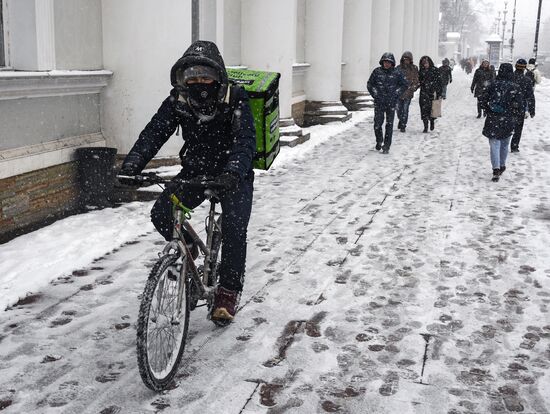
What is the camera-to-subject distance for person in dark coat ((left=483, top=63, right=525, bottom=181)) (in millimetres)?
10219

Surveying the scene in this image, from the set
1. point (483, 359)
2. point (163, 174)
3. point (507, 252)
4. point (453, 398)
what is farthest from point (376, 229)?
point (453, 398)

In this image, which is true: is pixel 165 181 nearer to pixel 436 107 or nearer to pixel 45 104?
pixel 45 104

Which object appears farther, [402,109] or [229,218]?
[402,109]

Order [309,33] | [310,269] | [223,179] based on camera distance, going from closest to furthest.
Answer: [223,179], [310,269], [309,33]

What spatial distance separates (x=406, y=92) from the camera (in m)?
16.5

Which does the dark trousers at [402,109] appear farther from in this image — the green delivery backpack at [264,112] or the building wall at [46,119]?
the green delivery backpack at [264,112]

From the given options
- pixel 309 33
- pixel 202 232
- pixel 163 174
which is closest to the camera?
Answer: pixel 202 232

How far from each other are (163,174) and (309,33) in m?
10.4

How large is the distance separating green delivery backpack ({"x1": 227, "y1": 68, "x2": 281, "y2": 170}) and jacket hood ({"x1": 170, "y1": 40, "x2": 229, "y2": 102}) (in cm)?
58

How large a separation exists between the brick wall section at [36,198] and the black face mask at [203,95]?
126 inches

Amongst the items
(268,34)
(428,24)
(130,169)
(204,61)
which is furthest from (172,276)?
(428,24)

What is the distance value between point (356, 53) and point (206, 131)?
62.0ft

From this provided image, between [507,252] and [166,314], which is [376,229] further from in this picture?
[166,314]

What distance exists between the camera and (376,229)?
7.59 meters
